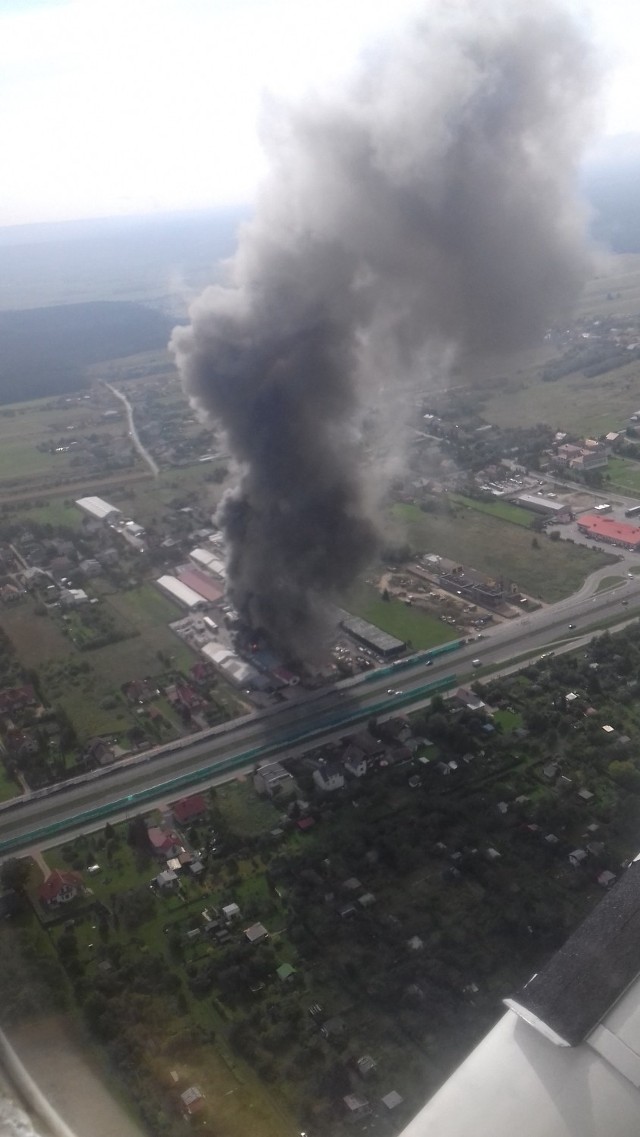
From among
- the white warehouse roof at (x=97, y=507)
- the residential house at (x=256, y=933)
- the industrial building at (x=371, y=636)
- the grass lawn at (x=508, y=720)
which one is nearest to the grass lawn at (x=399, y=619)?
the industrial building at (x=371, y=636)

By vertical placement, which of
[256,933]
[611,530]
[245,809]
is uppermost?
[256,933]

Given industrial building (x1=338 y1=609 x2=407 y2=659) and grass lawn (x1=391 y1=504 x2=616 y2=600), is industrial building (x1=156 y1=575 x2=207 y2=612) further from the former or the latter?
grass lawn (x1=391 y1=504 x2=616 y2=600)

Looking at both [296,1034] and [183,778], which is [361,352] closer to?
[183,778]

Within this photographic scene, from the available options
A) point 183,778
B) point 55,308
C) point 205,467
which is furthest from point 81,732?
point 55,308

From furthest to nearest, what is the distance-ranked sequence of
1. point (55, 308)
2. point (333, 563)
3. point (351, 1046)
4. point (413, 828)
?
1. point (55, 308)
2. point (333, 563)
3. point (413, 828)
4. point (351, 1046)

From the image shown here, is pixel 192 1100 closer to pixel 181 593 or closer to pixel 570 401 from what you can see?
pixel 181 593

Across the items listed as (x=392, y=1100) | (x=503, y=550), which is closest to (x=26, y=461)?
(x=503, y=550)
